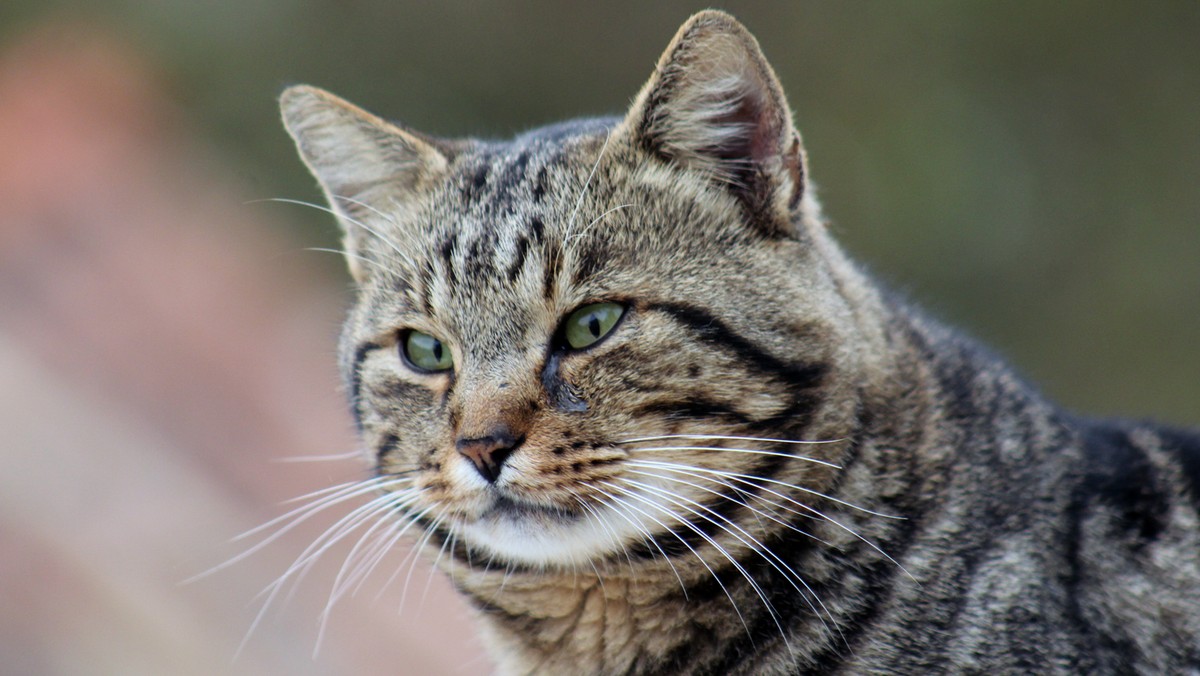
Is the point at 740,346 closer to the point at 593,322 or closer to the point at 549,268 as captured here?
the point at 593,322

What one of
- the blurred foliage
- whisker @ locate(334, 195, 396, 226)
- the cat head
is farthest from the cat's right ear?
the blurred foliage

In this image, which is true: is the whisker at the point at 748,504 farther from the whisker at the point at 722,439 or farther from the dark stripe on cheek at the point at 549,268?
the dark stripe on cheek at the point at 549,268

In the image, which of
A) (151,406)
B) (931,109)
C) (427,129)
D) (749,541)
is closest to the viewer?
(749,541)

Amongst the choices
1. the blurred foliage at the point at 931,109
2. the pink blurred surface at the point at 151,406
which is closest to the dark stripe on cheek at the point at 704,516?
the pink blurred surface at the point at 151,406

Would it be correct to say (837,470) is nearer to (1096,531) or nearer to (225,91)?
Answer: (1096,531)

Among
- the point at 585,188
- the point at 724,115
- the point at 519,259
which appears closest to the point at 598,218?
the point at 585,188

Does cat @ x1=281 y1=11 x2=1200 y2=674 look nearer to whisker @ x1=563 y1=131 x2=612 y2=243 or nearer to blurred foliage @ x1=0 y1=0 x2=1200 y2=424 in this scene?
whisker @ x1=563 y1=131 x2=612 y2=243
